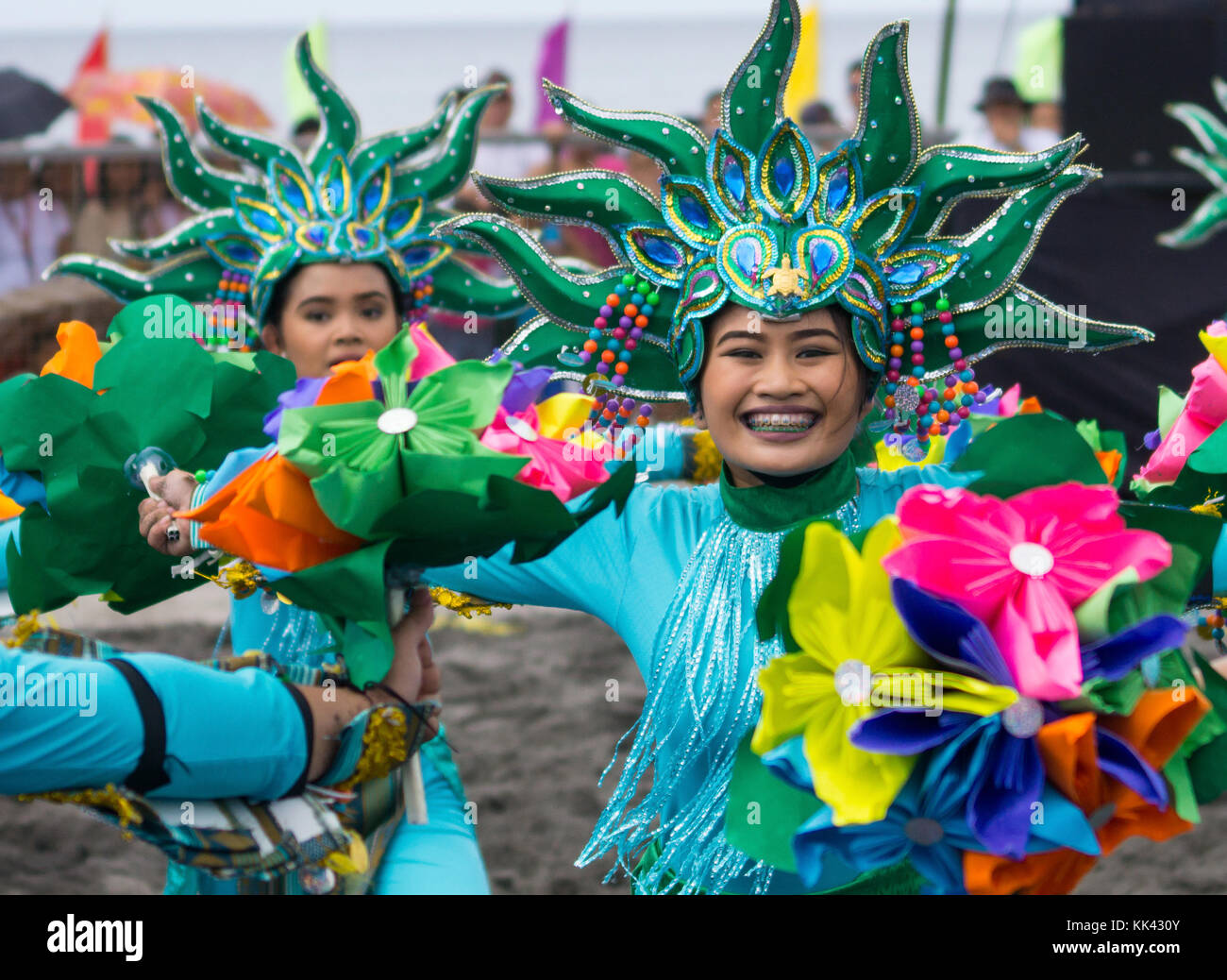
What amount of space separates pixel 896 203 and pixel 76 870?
11.0 feet

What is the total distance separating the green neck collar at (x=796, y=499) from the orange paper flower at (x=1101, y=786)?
2.31 ft

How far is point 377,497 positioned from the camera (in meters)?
1.79

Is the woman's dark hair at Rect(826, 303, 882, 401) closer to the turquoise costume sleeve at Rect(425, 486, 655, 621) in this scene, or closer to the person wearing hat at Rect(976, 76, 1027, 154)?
the turquoise costume sleeve at Rect(425, 486, 655, 621)

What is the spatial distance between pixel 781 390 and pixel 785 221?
287mm

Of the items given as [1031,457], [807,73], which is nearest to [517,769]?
[1031,457]

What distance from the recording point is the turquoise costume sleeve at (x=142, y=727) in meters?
1.83

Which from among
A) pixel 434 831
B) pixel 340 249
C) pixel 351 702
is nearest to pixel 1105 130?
pixel 340 249

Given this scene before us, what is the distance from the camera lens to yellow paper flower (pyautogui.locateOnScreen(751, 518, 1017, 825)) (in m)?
1.70

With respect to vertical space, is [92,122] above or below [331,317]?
above

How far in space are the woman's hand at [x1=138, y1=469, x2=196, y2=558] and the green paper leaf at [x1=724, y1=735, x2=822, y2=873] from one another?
0.81m

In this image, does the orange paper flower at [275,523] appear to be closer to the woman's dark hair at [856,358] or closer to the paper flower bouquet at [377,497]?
the paper flower bouquet at [377,497]

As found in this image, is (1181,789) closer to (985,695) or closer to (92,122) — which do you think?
(985,695)

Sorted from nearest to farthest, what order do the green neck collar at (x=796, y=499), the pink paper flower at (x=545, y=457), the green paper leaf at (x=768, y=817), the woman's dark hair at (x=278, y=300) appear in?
the green paper leaf at (x=768, y=817)
the pink paper flower at (x=545, y=457)
the green neck collar at (x=796, y=499)
the woman's dark hair at (x=278, y=300)

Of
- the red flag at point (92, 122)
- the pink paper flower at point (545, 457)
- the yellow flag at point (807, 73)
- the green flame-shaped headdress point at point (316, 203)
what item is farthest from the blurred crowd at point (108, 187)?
the pink paper flower at point (545, 457)
